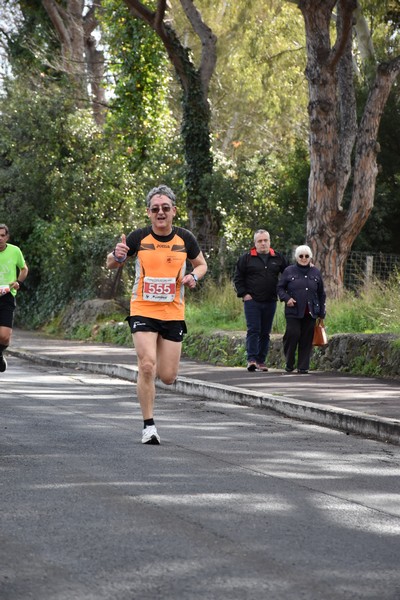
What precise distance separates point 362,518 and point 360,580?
147 centimetres

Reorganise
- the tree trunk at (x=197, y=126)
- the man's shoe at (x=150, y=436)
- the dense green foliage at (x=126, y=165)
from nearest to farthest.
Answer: the man's shoe at (x=150, y=436), the tree trunk at (x=197, y=126), the dense green foliage at (x=126, y=165)

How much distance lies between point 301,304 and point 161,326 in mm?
6870

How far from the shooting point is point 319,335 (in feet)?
54.4

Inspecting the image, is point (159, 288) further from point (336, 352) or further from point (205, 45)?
point (205, 45)

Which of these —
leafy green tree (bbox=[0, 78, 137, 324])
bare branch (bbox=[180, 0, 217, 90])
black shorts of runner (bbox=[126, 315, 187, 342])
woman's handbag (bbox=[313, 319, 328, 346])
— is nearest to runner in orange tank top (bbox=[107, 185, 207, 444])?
black shorts of runner (bbox=[126, 315, 187, 342])

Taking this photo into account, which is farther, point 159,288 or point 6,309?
point 6,309

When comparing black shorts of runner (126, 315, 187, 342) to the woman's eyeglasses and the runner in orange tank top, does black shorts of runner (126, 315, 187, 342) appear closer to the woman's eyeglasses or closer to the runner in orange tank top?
the runner in orange tank top

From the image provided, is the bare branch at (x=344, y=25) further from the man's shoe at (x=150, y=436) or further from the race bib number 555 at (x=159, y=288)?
the man's shoe at (x=150, y=436)

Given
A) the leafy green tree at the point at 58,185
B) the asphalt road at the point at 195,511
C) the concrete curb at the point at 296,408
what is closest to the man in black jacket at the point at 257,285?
the concrete curb at the point at 296,408

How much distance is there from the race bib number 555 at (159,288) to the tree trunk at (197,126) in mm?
18376

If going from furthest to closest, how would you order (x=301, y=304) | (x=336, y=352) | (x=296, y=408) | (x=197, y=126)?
(x=197, y=126) → (x=336, y=352) → (x=301, y=304) → (x=296, y=408)

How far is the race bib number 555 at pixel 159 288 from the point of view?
9734 mm

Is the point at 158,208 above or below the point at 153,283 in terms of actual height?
above

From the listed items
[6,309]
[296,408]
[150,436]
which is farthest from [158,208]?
[6,309]
